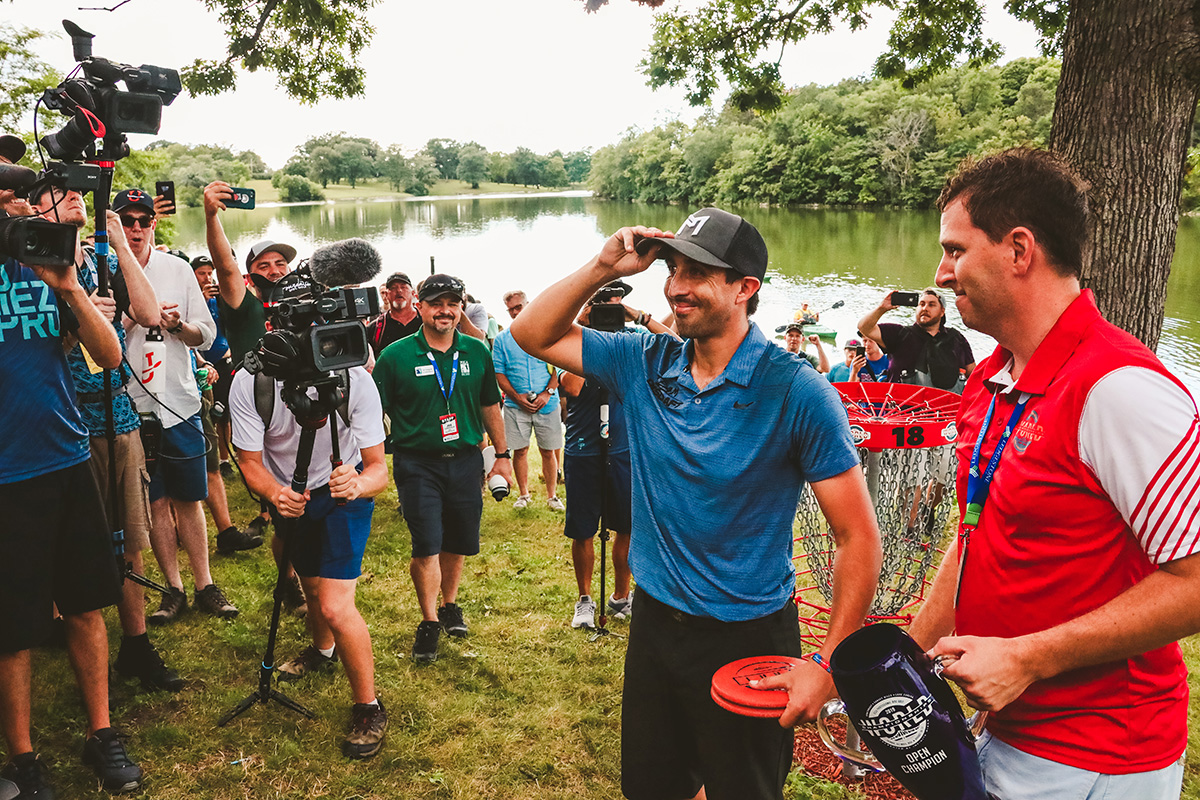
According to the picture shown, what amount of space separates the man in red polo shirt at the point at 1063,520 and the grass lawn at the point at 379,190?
2523 inches

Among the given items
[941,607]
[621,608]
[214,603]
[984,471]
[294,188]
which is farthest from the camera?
[294,188]

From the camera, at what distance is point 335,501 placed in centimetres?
329

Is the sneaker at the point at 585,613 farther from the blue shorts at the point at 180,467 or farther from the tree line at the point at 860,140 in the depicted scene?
the tree line at the point at 860,140

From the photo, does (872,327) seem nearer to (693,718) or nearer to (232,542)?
(693,718)

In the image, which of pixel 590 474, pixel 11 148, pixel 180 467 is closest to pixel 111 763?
pixel 180 467

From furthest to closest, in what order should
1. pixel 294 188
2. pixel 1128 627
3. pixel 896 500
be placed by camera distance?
pixel 294 188 → pixel 896 500 → pixel 1128 627

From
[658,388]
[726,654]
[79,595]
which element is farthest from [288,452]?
[726,654]

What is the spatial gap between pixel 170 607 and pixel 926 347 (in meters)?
5.93

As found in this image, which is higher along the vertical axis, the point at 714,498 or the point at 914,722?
the point at 714,498

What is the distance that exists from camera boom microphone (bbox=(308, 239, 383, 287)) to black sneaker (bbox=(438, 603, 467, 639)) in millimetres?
2504

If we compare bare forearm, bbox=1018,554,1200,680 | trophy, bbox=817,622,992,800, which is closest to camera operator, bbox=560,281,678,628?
trophy, bbox=817,622,992,800

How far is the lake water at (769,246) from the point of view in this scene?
72.7 feet

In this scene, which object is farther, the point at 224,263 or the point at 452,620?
the point at 224,263

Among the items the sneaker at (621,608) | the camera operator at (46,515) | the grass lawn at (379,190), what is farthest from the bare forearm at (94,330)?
the grass lawn at (379,190)
